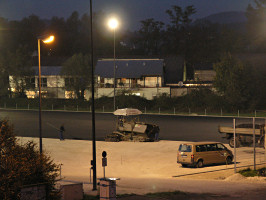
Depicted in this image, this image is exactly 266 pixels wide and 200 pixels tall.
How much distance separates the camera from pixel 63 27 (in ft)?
534

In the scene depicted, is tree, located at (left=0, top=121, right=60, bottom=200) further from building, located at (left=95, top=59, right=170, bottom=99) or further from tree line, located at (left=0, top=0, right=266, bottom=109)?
tree line, located at (left=0, top=0, right=266, bottom=109)

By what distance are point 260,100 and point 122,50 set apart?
203 ft

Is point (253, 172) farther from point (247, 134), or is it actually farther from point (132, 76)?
point (132, 76)

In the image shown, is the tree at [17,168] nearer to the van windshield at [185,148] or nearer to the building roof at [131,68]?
the van windshield at [185,148]

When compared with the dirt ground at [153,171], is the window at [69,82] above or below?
above

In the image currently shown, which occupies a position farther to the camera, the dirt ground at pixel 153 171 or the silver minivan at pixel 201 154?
the silver minivan at pixel 201 154

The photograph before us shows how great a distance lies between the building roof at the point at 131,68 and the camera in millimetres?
86125

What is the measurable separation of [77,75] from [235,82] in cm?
3137

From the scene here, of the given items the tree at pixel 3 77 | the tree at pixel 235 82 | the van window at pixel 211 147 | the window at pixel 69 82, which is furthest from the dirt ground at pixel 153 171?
the tree at pixel 3 77

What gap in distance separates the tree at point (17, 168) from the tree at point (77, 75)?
66469mm

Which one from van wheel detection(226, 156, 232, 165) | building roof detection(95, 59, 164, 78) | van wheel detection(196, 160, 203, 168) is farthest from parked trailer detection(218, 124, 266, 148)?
building roof detection(95, 59, 164, 78)

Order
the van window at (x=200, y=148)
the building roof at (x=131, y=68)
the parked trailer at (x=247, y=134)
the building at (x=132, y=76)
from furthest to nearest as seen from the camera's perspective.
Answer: the building roof at (x=131, y=68), the building at (x=132, y=76), the parked trailer at (x=247, y=134), the van window at (x=200, y=148)

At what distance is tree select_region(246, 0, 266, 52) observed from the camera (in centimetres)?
11856

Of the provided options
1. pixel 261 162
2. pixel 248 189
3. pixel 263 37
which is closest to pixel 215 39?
pixel 263 37
